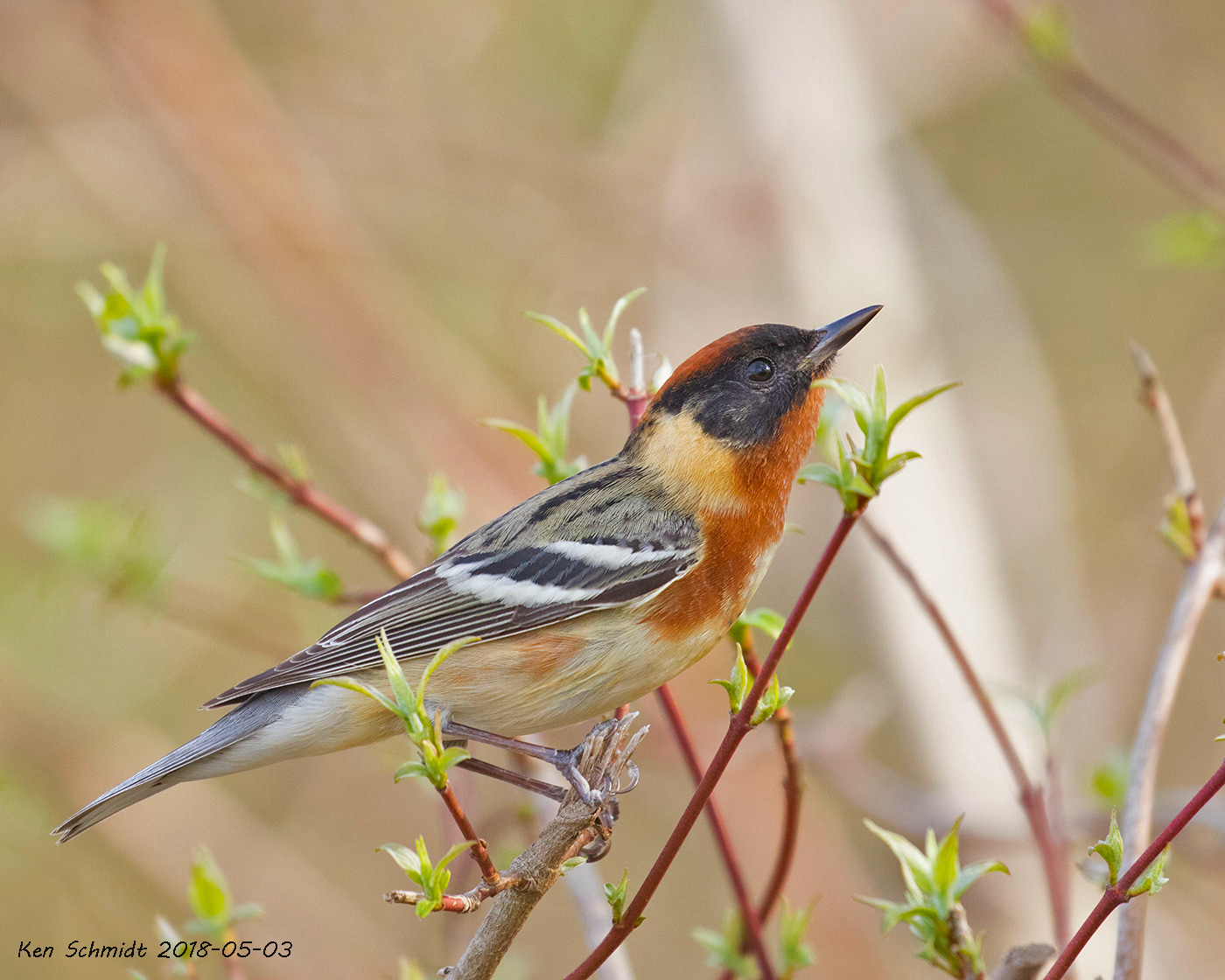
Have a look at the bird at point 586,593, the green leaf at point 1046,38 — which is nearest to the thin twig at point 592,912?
the bird at point 586,593

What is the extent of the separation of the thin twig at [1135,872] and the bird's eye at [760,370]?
6.58 feet

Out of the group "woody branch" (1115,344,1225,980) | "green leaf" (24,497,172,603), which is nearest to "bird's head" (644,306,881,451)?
→ "woody branch" (1115,344,1225,980)

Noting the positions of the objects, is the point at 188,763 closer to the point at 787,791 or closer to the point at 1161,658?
the point at 787,791

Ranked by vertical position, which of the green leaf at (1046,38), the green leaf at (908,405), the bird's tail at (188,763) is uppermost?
the green leaf at (1046,38)

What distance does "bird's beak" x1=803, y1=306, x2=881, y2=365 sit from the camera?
3221 mm

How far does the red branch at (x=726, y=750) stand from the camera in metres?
1.61

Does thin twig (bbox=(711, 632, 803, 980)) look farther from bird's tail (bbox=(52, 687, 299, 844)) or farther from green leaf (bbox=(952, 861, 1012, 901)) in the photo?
bird's tail (bbox=(52, 687, 299, 844))

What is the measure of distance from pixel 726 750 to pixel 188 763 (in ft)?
6.15

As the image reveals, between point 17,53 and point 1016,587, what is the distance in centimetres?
786

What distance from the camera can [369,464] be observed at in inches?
265

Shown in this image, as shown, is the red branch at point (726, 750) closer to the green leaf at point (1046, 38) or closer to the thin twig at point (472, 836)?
the thin twig at point (472, 836)

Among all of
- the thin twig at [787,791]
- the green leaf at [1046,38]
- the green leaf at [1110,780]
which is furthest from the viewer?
the green leaf at [1046,38]

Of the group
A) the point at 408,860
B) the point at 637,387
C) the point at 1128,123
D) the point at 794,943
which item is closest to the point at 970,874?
the point at 794,943

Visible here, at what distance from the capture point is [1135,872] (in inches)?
67.3
